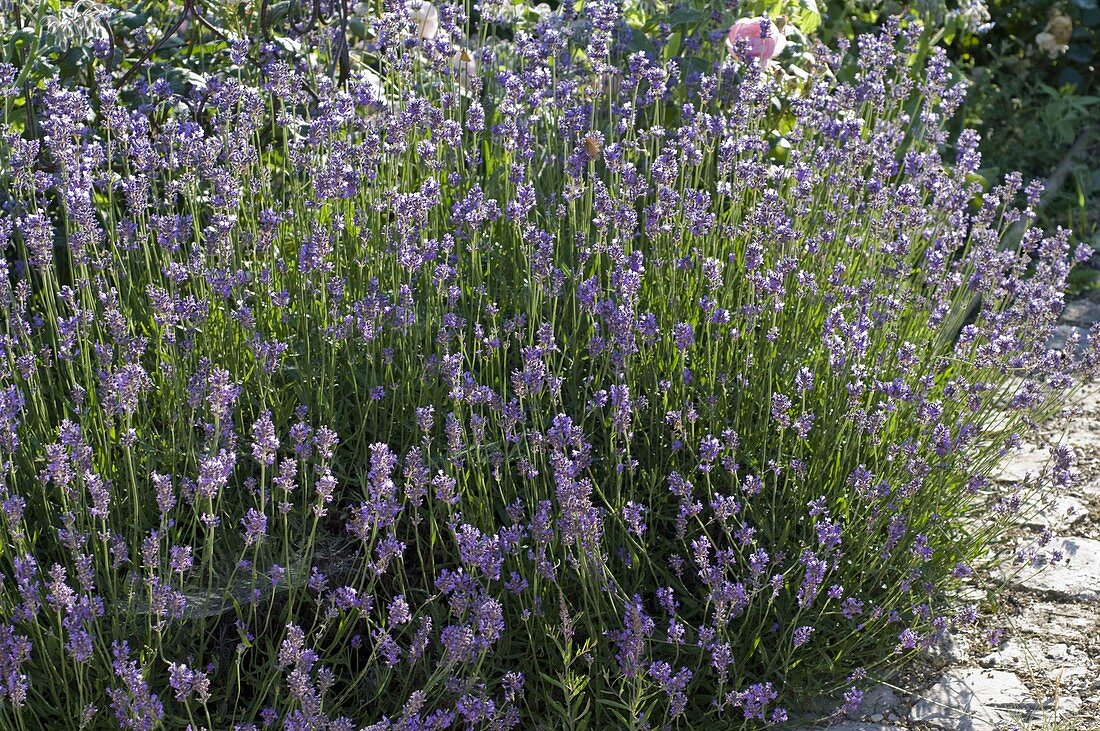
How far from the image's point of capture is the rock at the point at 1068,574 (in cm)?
306

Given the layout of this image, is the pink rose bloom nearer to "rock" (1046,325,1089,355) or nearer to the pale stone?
"rock" (1046,325,1089,355)

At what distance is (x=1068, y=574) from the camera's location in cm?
313

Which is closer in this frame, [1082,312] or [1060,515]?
[1060,515]

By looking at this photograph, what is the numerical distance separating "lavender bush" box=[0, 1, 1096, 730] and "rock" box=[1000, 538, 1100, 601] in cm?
20

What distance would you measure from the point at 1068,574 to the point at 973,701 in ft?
2.10

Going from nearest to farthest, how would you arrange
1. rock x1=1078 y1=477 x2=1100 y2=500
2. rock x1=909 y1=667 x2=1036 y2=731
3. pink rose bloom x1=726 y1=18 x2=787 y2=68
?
rock x1=909 y1=667 x2=1036 y2=731 < rock x1=1078 y1=477 x2=1100 y2=500 < pink rose bloom x1=726 y1=18 x2=787 y2=68

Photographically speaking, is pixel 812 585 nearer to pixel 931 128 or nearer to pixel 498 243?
pixel 498 243

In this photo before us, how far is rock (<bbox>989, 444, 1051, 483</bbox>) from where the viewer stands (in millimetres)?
3549

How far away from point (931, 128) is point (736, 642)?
1.77 metres

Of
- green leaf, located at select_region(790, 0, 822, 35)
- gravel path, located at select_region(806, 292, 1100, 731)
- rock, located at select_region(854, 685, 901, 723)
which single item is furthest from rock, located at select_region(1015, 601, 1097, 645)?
green leaf, located at select_region(790, 0, 822, 35)

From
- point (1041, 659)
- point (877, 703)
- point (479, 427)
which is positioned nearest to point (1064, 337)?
point (1041, 659)

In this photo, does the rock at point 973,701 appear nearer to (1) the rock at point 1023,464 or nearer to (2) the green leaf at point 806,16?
(1) the rock at point 1023,464

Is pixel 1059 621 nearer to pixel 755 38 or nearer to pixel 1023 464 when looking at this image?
pixel 1023 464

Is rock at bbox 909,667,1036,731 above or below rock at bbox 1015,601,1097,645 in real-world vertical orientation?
above
